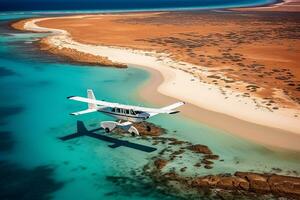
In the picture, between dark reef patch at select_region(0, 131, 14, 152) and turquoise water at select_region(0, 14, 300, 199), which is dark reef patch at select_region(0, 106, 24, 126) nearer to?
turquoise water at select_region(0, 14, 300, 199)

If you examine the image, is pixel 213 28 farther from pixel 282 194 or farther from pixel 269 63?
pixel 282 194

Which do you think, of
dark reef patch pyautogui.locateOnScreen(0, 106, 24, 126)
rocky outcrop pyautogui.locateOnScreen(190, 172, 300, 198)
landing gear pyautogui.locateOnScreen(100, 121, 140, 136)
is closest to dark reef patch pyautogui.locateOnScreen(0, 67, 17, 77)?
dark reef patch pyautogui.locateOnScreen(0, 106, 24, 126)

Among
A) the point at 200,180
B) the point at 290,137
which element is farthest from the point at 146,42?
the point at 200,180

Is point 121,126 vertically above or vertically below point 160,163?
above

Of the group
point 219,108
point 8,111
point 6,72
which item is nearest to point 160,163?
point 219,108

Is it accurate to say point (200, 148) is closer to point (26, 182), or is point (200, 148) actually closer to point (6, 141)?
point (26, 182)
